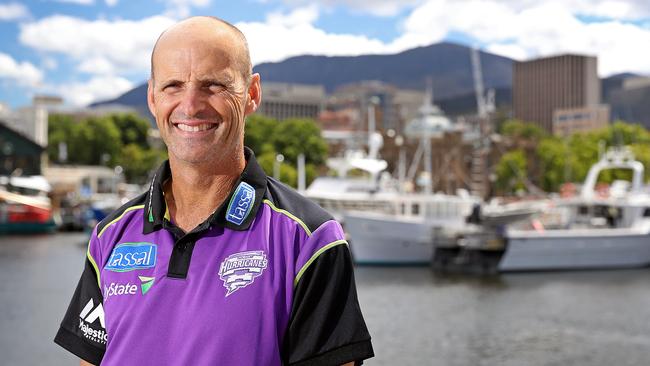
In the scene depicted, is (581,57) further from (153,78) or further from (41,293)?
(153,78)

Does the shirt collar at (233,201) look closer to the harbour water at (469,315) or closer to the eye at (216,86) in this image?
the eye at (216,86)

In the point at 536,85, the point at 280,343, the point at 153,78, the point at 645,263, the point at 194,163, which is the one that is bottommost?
the point at 645,263

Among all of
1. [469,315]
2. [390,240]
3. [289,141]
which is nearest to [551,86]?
[289,141]

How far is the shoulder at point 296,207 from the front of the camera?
233 centimetres

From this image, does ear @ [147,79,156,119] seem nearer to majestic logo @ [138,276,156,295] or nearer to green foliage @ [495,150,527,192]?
majestic logo @ [138,276,156,295]

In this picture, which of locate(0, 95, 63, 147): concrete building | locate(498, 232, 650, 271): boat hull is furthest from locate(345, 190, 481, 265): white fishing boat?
locate(0, 95, 63, 147): concrete building

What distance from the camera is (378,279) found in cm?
3712

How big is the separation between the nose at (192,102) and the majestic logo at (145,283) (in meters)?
0.46

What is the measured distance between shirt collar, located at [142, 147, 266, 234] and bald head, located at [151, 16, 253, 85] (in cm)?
30

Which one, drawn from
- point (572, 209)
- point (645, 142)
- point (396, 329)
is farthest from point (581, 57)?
point (396, 329)

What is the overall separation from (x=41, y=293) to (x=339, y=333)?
3207cm

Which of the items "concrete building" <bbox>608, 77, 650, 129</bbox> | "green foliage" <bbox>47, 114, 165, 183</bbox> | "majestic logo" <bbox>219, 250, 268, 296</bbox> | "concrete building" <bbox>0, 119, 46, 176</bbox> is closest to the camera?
"majestic logo" <bbox>219, 250, 268, 296</bbox>

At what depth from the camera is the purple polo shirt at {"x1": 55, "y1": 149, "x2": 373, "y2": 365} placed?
2.23 m

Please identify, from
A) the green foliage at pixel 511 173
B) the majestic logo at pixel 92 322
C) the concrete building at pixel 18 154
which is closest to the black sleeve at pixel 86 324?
the majestic logo at pixel 92 322
